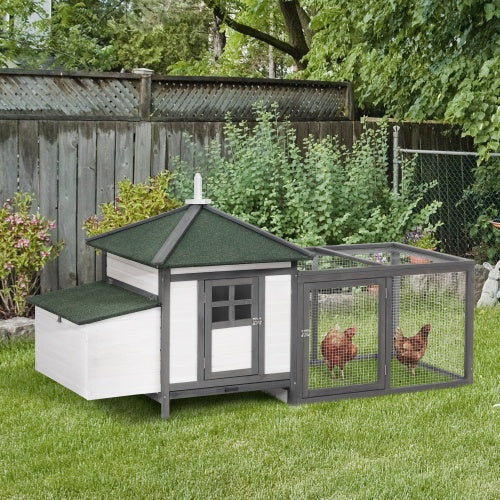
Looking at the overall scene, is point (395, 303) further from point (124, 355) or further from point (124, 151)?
point (124, 151)

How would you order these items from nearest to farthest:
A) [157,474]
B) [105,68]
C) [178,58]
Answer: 1. [157,474]
2. [105,68]
3. [178,58]

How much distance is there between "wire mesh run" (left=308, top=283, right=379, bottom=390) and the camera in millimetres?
6500

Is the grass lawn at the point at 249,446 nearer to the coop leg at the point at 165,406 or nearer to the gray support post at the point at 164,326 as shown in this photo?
the coop leg at the point at 165,406

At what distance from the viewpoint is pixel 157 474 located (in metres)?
5.20

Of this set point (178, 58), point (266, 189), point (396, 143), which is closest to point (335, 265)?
point (266, 189)

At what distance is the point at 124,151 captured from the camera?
9.19m

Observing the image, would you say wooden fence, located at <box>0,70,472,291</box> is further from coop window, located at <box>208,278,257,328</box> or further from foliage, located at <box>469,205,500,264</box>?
coop window, located at <box>208,278,257,328</box>

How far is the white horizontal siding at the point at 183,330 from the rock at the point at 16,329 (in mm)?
2360

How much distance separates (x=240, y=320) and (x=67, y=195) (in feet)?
10.7

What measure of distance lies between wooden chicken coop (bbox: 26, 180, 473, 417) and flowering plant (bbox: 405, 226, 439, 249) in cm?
260

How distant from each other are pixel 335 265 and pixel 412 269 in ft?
2.62

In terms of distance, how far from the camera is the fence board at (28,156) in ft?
28.6

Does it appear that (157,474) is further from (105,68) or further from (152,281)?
(105,68)

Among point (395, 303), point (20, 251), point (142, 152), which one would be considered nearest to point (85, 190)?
point (142, 152)
